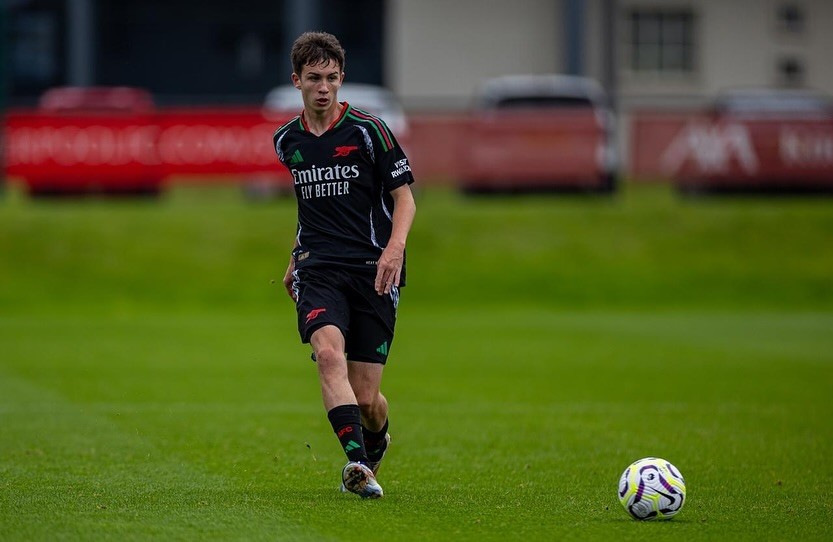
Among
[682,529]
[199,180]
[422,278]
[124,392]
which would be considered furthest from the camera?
[199,180]

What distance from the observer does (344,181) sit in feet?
24.6

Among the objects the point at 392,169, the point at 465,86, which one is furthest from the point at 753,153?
the point at 465,86

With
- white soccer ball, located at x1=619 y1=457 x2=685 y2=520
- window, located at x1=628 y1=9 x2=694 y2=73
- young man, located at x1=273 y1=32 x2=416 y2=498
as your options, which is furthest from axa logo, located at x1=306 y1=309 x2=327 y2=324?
window, located at x1=628 y1=9 x2=694 y2=73

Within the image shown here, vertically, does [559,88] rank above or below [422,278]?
above

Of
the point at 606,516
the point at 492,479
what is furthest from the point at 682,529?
the point at 492,479

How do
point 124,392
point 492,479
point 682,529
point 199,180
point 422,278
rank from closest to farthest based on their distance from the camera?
1. point 682,529
2. point 492,479
3. point 124,392
4. point 422,278
5. point 199,180

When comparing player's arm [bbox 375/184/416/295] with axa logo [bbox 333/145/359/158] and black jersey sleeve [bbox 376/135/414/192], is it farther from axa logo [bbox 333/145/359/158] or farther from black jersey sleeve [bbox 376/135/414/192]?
axa logo [bbox 333/145/359/158]

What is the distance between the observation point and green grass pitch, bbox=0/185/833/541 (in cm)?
716

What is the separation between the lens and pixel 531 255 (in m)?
25.3

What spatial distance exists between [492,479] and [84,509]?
2381 mm

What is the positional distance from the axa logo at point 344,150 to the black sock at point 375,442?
1.44m

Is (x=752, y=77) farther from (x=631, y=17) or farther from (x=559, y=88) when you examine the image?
(x=559, y=88)

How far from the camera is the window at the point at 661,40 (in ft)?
154

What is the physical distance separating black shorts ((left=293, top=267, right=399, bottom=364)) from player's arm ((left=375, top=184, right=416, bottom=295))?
0.13m
